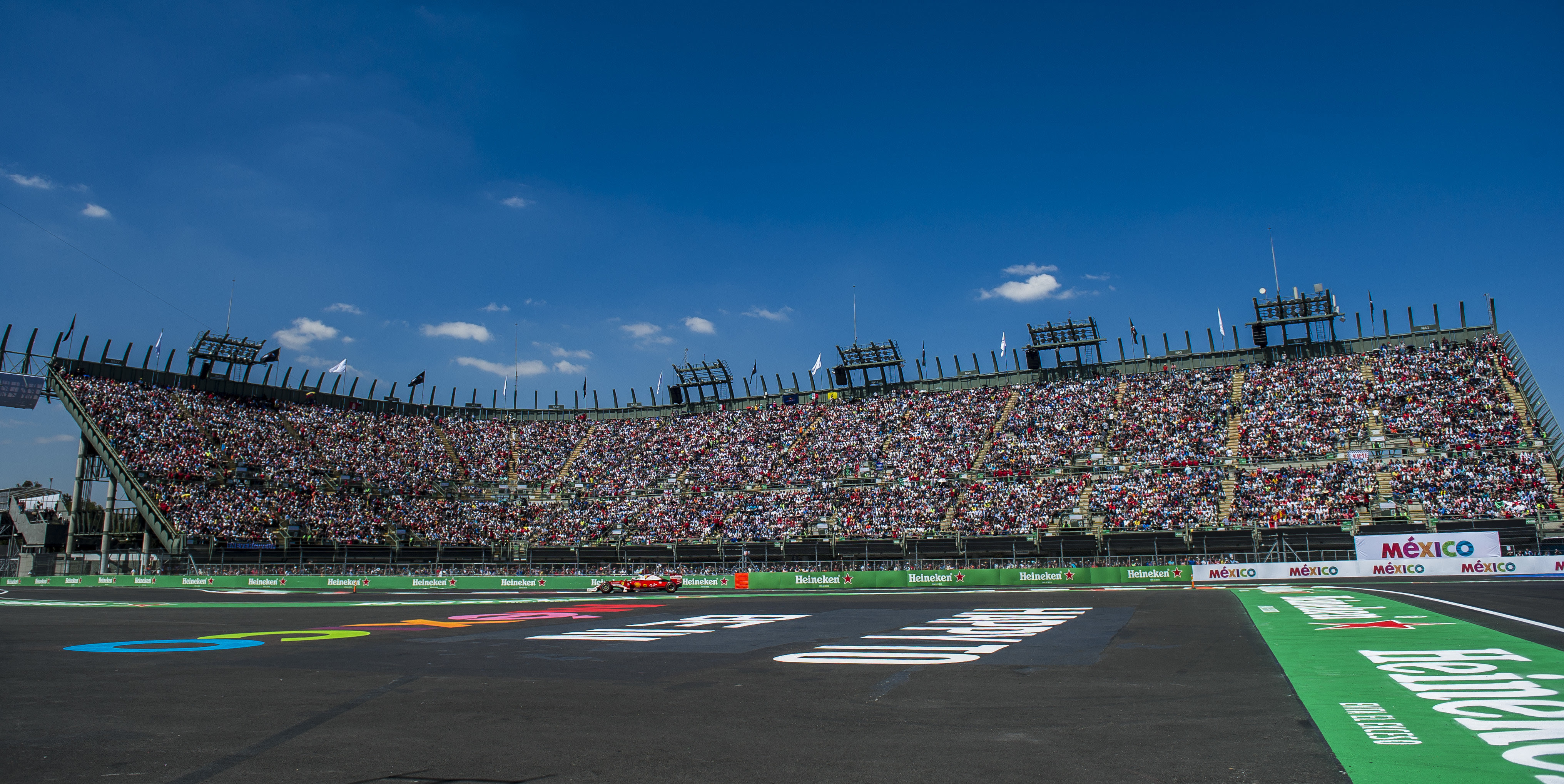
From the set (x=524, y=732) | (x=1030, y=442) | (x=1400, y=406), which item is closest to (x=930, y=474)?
(x=1030, y=442)

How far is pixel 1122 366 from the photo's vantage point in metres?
63.6

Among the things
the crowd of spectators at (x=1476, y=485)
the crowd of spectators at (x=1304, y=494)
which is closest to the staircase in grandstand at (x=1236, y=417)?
the crowd of spectators at (x=1304, y=494)

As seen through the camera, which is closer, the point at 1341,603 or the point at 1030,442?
the point at 1341,603

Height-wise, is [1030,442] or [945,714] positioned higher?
[1030,442]

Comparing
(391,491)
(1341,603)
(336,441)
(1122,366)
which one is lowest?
(1341,603)

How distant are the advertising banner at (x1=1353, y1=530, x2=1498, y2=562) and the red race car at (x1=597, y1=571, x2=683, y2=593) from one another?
32.2m

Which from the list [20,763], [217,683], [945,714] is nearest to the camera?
[20,763]

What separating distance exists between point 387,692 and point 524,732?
134 inches

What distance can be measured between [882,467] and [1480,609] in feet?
137

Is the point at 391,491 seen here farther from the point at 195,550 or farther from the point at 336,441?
the point at 195,550

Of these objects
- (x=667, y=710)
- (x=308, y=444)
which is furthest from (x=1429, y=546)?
(x=308, y=444)

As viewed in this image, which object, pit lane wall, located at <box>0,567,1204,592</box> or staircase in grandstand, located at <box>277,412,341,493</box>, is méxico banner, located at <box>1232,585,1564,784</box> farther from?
staircase in grandstand, located at <box>277,412,341,493</box>

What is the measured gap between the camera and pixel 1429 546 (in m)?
37.0

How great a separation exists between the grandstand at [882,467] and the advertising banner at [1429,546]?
6.15 feet
